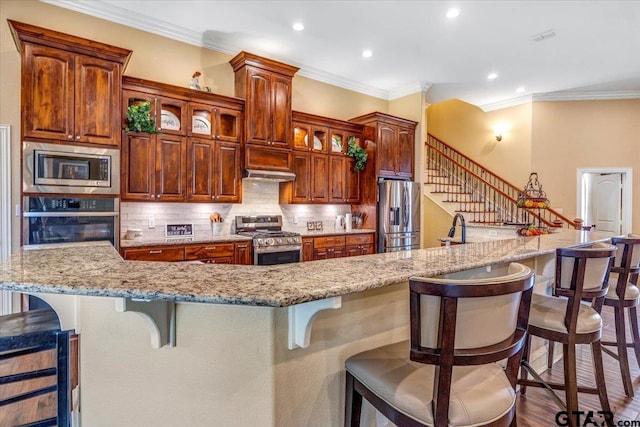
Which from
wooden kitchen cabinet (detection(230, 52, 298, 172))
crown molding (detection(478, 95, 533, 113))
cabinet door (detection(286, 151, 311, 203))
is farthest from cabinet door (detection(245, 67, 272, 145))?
crown molding (detection(478, 95, 533, 113))

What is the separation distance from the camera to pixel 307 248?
4641 mm

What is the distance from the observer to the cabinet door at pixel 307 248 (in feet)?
15.1

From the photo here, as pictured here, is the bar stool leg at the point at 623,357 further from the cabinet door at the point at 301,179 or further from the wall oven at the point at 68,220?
the wall oven at the point at 68,220

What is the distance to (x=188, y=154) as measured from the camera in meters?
3.93

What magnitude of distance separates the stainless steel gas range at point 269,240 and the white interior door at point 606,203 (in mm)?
6527

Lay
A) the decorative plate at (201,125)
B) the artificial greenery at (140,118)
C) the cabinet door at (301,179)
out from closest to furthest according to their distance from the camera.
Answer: the artificial greenery at (140,118) < the decorative plate at (201,125) < the cabinet door at (301,179)

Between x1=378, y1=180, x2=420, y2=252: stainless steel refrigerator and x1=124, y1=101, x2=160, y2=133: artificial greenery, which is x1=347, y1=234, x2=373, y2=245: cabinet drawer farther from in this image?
x1=124, y1=101, x2=160, y2=133: artificial greenery

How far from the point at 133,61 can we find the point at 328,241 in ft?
11.0

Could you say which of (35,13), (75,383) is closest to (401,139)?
(35,13)

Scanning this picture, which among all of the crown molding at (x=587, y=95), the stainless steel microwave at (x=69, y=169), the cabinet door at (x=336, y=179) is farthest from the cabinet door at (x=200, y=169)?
the crown molding at (x=587, y=95)

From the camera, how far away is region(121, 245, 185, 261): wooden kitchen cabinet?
3.36m

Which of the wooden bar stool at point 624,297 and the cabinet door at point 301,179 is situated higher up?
the cabinet door at point 301,179

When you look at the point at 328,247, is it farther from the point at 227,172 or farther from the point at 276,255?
the point at 227,172

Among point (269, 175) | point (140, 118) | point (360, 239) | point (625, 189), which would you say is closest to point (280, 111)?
point (269, 175)
